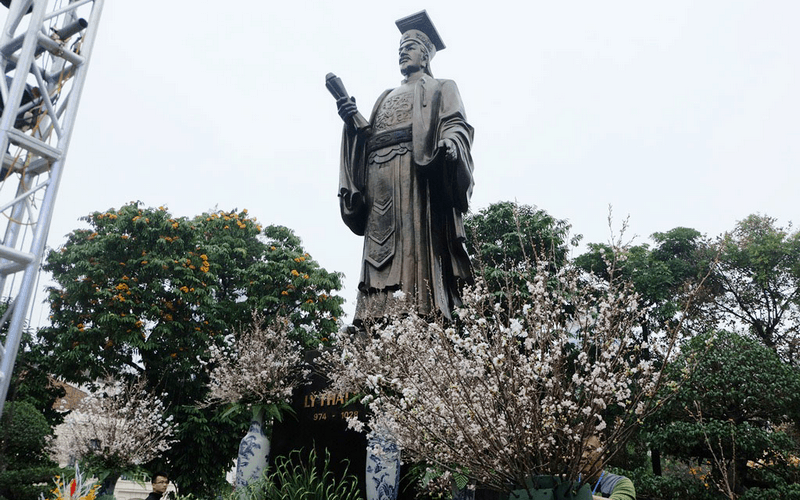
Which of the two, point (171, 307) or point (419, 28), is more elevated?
point (419, 28)

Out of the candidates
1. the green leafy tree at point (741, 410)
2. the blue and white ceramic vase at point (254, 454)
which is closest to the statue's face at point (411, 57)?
the blue and white ceramic vase at point (254, 454)

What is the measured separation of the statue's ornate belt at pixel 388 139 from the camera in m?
7.34

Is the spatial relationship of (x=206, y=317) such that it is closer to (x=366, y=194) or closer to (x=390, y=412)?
(x=366, y=194)

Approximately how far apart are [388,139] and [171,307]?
9233 mm

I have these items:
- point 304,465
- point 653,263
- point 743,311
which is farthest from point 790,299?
point 304,465

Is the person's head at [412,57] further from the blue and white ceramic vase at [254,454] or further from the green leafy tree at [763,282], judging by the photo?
the green leafy tree at [763,282]

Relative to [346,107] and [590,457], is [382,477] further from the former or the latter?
[346,107]

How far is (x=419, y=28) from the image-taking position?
26.6 feet

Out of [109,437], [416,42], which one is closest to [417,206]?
[416,42]

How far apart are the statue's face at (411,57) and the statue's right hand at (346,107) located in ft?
2.84

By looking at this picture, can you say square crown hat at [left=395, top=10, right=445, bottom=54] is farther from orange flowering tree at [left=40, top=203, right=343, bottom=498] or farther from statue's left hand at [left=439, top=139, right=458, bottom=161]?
orange flowering tree at [left=40, top=203, right=343, bottom=498]

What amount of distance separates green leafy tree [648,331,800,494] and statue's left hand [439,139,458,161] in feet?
18.7

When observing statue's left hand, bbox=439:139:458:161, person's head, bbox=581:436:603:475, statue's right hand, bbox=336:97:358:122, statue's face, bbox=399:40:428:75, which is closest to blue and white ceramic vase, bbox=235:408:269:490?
statue's left hand, bbox=439:139:458:161

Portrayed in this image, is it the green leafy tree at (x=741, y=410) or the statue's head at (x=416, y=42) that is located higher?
the statue's head at (x=416, y=42)
